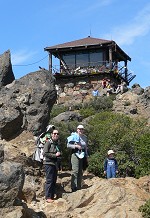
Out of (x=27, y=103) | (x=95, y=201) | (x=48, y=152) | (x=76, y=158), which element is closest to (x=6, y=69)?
(x=27, y=103)

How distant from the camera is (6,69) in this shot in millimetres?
14219

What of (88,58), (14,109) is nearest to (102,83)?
(88,58)

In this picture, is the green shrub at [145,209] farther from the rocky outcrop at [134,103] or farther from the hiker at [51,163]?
the rocky outcrop at [134,103]

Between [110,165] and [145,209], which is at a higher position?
[110,165]

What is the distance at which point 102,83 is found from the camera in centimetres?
4344

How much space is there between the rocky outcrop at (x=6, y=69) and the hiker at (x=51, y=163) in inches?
162

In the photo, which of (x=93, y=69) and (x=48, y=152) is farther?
(x=93, y=69)

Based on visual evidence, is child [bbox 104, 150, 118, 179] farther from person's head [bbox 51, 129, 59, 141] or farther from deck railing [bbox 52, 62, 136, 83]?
deck railing [bbox 52, 62, 136, 83]

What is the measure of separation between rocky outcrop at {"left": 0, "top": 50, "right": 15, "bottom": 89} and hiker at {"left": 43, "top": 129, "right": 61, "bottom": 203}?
162 inches

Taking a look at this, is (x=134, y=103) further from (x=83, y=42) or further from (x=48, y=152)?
(x=48, y=152)

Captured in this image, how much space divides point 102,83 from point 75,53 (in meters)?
4.19

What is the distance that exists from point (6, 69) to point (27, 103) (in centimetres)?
137

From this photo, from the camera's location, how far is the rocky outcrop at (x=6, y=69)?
14.1 m

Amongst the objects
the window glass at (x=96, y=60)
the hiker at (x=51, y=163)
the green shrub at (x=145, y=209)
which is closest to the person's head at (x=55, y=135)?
the hiker at (x=51, y=163)
